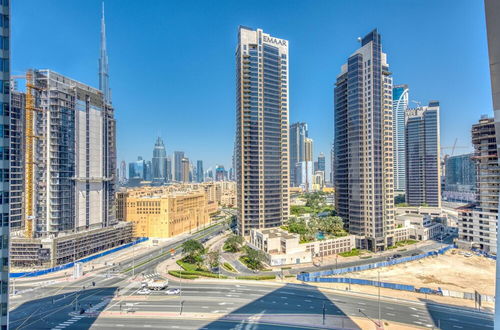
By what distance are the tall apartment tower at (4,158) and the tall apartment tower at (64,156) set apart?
62.9 metres

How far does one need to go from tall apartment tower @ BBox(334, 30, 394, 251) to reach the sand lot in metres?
15.3

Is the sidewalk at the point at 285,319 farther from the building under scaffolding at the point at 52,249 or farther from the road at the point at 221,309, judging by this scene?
the building under scaffolding at the point at 52,249

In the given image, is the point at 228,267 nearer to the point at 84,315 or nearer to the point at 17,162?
the point at 84,315

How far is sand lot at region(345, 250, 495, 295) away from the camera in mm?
57209

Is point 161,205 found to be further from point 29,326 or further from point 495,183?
point 495,183

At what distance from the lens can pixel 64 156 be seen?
75.6m

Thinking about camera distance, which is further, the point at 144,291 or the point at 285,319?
the point at 144,291

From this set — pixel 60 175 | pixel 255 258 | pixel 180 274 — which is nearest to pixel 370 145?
pixel 255 258

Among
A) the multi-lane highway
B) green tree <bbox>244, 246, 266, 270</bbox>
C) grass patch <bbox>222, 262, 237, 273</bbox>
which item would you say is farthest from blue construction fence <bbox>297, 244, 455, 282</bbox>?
grass patch <bbox>222, 262, 237, 273</bbox>

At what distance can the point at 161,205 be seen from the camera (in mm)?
107625

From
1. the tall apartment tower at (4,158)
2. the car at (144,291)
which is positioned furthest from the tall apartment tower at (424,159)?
the tall apartment tower at (4,158)

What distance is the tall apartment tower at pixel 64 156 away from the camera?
237ft

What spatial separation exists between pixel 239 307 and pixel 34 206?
61705mm

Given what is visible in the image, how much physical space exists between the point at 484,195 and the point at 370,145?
116 ft
